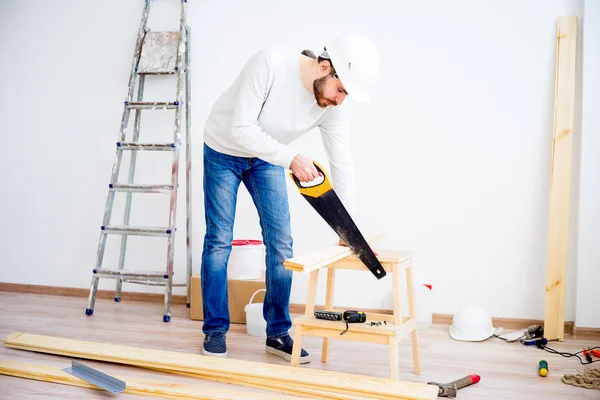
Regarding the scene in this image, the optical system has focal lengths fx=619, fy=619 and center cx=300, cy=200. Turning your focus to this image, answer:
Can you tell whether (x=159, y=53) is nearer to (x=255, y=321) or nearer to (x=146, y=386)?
(x=255, y=321)

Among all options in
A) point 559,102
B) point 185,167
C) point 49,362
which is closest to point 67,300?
point 185,167

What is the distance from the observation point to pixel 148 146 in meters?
3.72

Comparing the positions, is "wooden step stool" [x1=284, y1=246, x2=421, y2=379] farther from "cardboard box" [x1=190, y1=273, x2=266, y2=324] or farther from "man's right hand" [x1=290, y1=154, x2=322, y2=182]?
"cardboard box" [x1=190, y1=273, x2=266, y2=324]

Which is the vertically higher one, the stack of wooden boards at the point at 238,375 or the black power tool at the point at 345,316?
the black power tool at the point at 345,316

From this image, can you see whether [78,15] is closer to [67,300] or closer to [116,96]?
[116,96]

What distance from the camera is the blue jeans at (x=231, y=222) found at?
2.66 meters

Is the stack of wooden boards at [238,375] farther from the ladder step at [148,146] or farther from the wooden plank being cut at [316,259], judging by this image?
the ladder step at [148,146]

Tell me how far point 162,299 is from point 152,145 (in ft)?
3.26

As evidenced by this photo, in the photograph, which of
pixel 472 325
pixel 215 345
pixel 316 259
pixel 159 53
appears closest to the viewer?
pixel 316 259

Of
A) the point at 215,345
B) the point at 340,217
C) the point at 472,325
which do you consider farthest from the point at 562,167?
the point at 215,345


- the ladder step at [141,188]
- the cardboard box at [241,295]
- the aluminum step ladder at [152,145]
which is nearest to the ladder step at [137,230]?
the aluminum step ladder at [152,145]

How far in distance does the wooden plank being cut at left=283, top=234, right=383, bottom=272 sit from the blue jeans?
35 cm

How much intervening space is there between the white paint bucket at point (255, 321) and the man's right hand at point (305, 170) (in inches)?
43.6

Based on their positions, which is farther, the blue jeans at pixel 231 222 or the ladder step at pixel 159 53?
the ladder step at pixel 159 53
